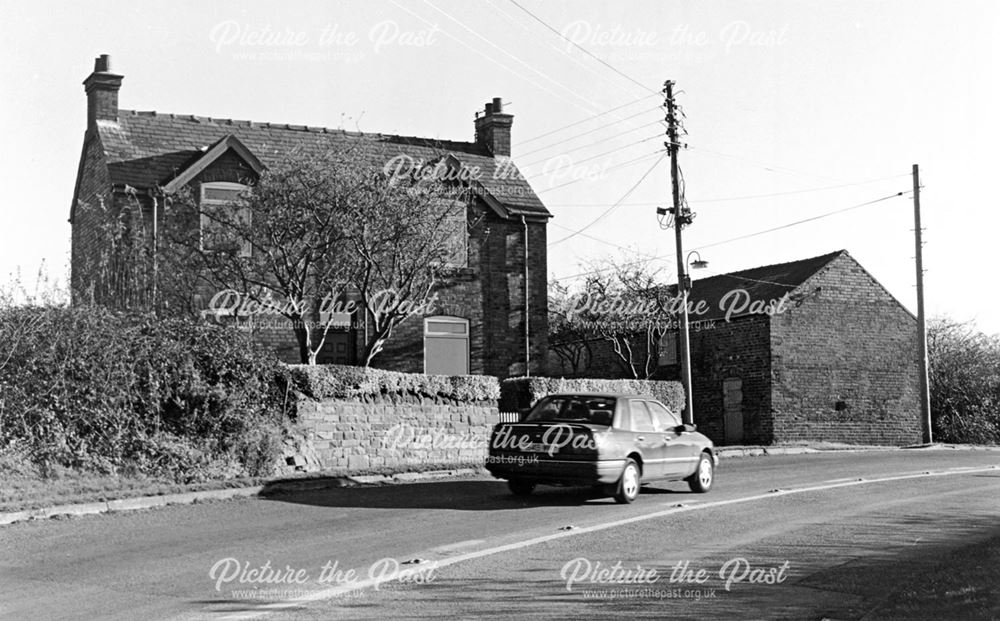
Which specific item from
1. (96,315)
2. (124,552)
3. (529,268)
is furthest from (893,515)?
(529,268)

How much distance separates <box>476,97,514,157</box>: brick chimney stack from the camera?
35094mm

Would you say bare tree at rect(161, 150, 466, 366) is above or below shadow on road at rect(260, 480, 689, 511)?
above

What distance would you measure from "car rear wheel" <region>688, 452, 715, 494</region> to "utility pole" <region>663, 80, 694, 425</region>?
35.9 feet

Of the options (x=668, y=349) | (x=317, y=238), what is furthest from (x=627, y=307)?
(x=317, y=238)

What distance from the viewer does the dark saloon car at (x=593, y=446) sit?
1501 centimetres

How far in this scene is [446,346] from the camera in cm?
3155

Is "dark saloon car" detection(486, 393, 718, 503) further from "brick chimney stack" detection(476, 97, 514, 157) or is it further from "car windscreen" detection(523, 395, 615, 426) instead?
"brick chimney stack" detection(476, 97, 514, 157)

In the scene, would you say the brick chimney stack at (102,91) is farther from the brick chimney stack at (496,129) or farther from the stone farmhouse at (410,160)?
the brick chimney stack at (496,129)

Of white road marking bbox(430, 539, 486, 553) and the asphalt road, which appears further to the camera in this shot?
white road marking bbox(430, 539, 486, 553)

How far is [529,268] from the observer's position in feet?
108

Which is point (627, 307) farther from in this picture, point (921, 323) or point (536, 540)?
point (536, 540)

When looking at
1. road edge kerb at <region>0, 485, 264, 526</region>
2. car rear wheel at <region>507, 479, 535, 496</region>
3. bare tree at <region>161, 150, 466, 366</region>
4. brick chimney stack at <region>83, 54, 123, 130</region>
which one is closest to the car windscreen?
car rear wheel at <region>507, 479, 535, 496</region>

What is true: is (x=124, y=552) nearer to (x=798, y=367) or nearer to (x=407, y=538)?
(x=407, y=538)

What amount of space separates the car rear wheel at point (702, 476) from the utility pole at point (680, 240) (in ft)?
35.9
